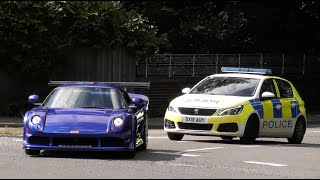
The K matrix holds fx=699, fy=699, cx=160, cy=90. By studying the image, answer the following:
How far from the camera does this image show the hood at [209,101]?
1467 centimetres

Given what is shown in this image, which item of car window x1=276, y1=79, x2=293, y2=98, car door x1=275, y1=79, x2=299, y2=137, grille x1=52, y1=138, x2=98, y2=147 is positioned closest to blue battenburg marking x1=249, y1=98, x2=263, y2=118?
car door x1=275, y1=79, x2=299, y2=137

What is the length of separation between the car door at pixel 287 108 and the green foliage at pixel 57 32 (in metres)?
8.74

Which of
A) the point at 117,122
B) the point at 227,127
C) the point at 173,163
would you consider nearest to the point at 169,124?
the point at 227,127

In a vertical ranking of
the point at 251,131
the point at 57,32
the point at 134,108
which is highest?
the point at 57,32

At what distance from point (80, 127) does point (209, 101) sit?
4348mm

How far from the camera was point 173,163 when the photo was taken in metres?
11.1

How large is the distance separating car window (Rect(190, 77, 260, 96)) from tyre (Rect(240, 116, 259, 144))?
28.7 inches

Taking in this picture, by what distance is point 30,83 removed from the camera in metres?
24.4

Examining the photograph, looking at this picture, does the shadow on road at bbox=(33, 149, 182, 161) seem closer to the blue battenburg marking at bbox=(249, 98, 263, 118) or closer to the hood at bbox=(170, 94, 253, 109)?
the hood at bbox=(170, 94, 253, 109)

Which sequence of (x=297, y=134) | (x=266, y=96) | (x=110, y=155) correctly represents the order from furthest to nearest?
(x=297, y=134), (x=266, y=96), (x=110, y=155)

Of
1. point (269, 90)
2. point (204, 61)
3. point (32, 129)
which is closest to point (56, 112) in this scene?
point (32, 129)

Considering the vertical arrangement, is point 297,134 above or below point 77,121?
below

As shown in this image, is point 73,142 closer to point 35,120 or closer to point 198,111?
point 35,120

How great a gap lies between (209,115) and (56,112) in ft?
13.3
